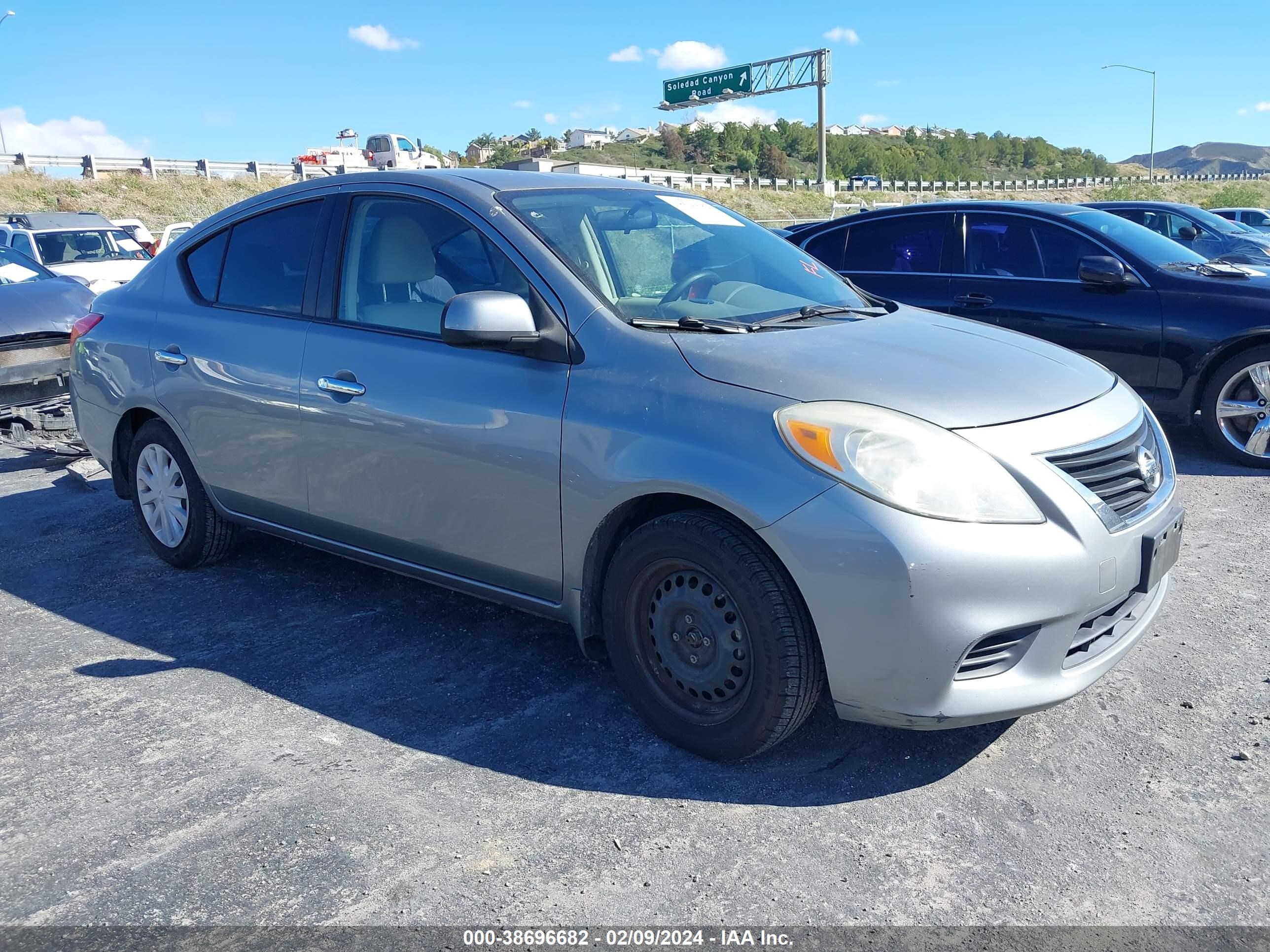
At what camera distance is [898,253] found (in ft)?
24.8

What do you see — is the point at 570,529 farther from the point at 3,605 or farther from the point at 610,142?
the point at 610,142

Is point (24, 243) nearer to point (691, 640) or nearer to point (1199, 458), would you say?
point (1199, 458)

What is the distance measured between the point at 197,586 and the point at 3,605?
0.79 meters

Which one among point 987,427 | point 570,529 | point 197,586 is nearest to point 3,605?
point 197,586

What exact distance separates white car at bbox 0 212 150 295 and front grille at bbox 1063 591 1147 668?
15195 mm

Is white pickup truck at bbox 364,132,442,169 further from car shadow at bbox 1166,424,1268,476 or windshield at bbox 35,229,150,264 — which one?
car shadow at bbox 1166,424,1268,476

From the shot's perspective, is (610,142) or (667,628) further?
(610,142)

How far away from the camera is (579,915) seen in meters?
2.45

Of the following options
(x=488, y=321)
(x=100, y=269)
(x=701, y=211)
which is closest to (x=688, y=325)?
(x=488, y=321)

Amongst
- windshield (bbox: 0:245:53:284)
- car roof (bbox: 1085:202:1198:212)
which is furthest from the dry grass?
windshield (bbox: 0:245:53:284)

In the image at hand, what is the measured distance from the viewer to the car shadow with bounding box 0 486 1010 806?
3.07 meters

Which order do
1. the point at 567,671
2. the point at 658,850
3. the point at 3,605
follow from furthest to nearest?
the point at 3,605 < the point at 567,671 < the point at 658,850

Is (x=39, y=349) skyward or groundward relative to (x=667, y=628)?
skyward

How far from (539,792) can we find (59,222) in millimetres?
17206
